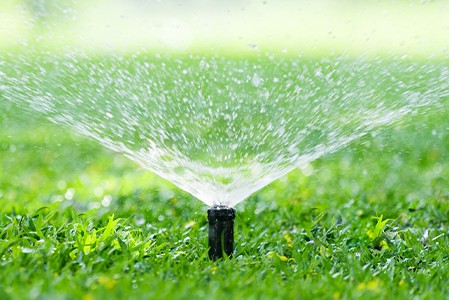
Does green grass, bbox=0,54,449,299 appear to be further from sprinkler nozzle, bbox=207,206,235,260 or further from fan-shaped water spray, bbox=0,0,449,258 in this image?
fan-shaped water spray, bbox=0,0,449,258

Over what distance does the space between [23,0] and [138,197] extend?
6602mm

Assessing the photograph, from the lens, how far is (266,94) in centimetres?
587

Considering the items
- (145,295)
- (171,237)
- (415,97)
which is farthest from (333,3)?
(145,295)

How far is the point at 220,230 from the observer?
12.0 feet

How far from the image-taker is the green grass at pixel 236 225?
314cm

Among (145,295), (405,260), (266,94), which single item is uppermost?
(266,94)

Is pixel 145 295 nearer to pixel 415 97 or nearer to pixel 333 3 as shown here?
pixel 415 97

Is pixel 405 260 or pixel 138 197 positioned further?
pixel 138 197

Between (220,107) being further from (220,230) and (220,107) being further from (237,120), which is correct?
(220,230)

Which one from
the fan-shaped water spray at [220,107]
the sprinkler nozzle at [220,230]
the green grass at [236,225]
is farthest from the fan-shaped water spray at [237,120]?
the green grass at [236,225]

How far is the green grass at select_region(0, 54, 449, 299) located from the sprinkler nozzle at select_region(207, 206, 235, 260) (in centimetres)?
7

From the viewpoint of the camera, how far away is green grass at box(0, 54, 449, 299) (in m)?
3.14

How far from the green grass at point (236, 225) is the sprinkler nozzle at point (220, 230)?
67 mm

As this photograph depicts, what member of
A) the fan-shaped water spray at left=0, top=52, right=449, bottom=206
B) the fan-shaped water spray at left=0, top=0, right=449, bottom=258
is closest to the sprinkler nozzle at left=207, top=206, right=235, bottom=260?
the fan-shaped water spray at left=0, top=0, right=449, bottom=258
